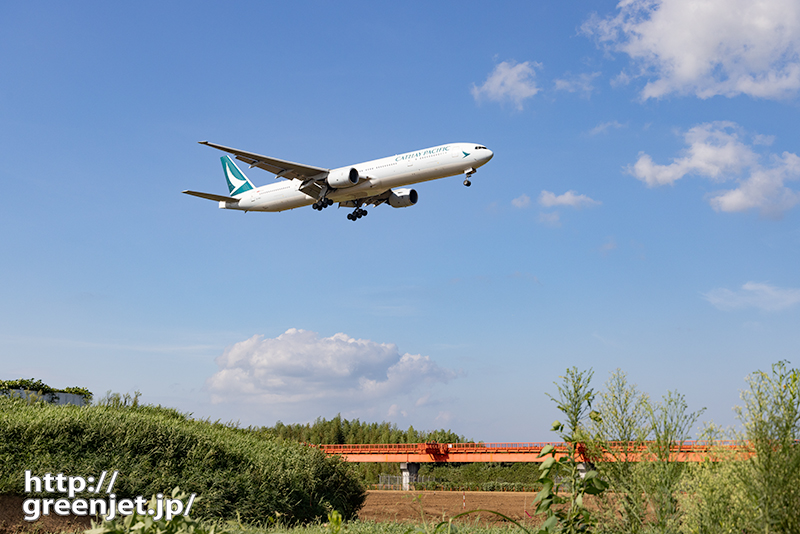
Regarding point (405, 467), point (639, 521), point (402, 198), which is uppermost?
point (402, 198)

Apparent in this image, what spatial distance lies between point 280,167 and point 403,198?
8447mm

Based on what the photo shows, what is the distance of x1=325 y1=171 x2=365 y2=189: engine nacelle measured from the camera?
3788 centimetres

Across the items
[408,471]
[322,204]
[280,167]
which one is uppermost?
[280,167]

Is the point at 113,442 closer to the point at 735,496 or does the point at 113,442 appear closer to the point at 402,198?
the point at 735,496

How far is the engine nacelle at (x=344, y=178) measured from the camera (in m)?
37.9

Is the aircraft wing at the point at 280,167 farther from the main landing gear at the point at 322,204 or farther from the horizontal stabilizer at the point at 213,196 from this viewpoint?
the horizontal stabilizer at the point at 213,196

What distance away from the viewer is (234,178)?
59281 mm

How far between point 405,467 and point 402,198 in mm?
26664

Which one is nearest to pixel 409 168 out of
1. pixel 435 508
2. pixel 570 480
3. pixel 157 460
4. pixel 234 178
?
pixel 435 508

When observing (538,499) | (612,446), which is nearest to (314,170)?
(612,446)

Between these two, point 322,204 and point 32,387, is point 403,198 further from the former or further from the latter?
point 32,387

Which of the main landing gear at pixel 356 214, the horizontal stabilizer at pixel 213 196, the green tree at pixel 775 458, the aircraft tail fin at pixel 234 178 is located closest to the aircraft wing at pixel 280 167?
the main landing gear at pixel 356 214

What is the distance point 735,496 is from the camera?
562 cm

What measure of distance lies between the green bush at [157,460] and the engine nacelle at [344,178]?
85.5 feet
